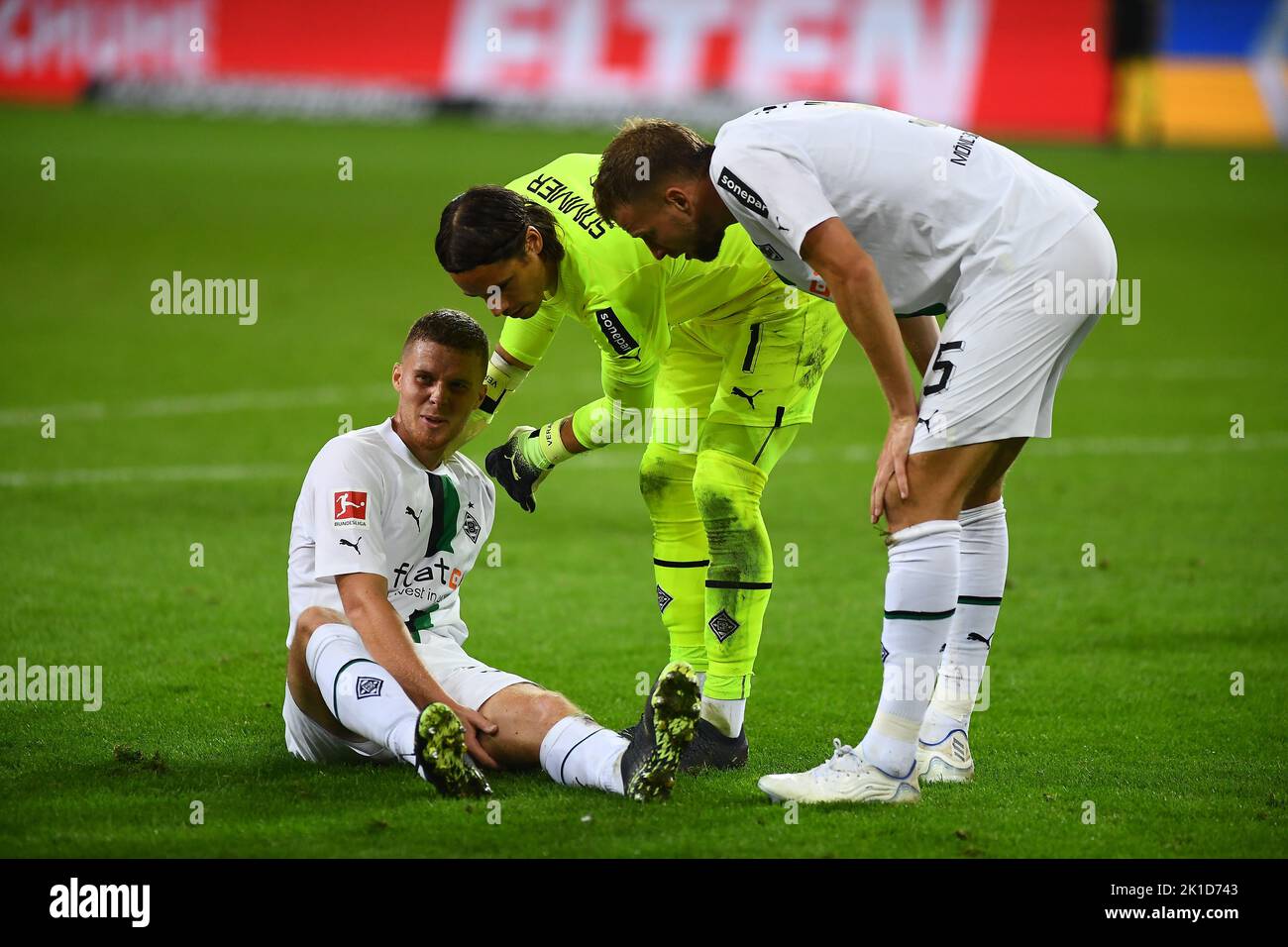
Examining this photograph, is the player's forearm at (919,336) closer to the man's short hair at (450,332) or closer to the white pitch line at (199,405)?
the man's short hair at (450,332)

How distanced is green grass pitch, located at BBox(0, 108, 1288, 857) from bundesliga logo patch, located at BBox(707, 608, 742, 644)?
450mm

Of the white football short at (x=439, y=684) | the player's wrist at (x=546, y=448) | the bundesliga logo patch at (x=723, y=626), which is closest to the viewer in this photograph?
the white football short at (x=439, y=684)

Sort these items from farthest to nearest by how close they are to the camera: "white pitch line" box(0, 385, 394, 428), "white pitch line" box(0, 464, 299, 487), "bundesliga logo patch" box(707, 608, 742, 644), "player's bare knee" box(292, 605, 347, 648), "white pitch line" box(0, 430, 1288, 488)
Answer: "white pitch line" box(0, 385, 394, 428)
"white pitch line" box(0, 430, 1288, 488)
"white pitch line" box(0, 464, 299, 487)
"bundesliga logo patch" box(707, 608, 742, 644)
"player's bare knee" box(292, 605, 347, 648)

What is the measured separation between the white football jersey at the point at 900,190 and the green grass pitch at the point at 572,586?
5.68 feet

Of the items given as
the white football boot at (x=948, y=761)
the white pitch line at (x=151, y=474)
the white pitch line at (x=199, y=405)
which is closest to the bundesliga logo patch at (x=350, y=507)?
the white football boot at (x=948, y=761)

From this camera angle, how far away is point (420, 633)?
17.9 ft

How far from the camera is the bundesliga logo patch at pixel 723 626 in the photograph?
566 cm

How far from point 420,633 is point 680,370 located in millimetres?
1477

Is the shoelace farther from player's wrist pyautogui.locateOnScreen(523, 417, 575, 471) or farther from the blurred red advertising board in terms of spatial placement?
the blurred red advertising board

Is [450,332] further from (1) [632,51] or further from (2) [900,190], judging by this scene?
(1) [632,51]

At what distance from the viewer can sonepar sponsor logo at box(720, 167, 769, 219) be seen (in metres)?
4.64

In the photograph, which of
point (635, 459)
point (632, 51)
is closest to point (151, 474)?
point (635, 459)

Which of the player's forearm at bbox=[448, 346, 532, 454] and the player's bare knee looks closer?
the player's bare knee

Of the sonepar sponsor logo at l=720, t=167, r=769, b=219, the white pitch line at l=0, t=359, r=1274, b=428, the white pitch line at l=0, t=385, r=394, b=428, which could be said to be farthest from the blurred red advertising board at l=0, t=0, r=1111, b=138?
the sonepar sponsor logo at l=720, t=167, r=769, b=219
